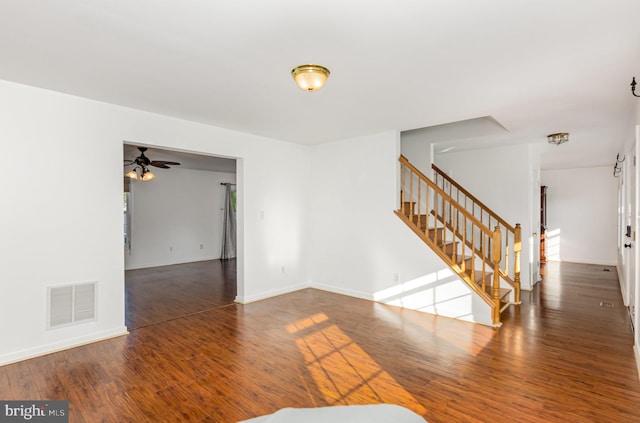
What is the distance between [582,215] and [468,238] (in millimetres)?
4647

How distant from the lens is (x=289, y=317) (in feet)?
14.0

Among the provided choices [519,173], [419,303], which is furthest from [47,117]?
[519,173]

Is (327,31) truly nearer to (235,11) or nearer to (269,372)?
(235,11)

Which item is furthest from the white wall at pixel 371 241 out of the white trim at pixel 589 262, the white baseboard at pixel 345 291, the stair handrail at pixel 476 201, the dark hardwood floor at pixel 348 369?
the white trim at pixel 589 262

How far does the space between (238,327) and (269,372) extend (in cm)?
121

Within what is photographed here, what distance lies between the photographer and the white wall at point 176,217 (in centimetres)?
791

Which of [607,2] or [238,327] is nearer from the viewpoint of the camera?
[607,2]

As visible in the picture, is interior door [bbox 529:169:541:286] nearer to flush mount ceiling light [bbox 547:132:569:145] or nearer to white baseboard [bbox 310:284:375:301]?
flush mount ceiling light [bbox 547:132:569:145]

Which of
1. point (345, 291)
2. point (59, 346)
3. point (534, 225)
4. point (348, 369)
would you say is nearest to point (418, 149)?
point (534, 225)

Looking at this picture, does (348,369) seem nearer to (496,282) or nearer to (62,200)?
(496,282)

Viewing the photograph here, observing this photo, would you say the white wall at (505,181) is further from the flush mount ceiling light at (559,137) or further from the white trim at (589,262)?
the white trim at (589,262)

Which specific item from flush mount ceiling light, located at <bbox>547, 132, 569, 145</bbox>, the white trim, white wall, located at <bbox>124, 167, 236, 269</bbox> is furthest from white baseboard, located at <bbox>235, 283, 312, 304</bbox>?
the white trim

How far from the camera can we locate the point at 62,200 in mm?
3268

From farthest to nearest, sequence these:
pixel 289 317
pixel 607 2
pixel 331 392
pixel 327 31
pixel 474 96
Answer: pixel 289 317 < pixel 474 96 < pixel 331 392 < pixel 327 31 < pixel 607 2
